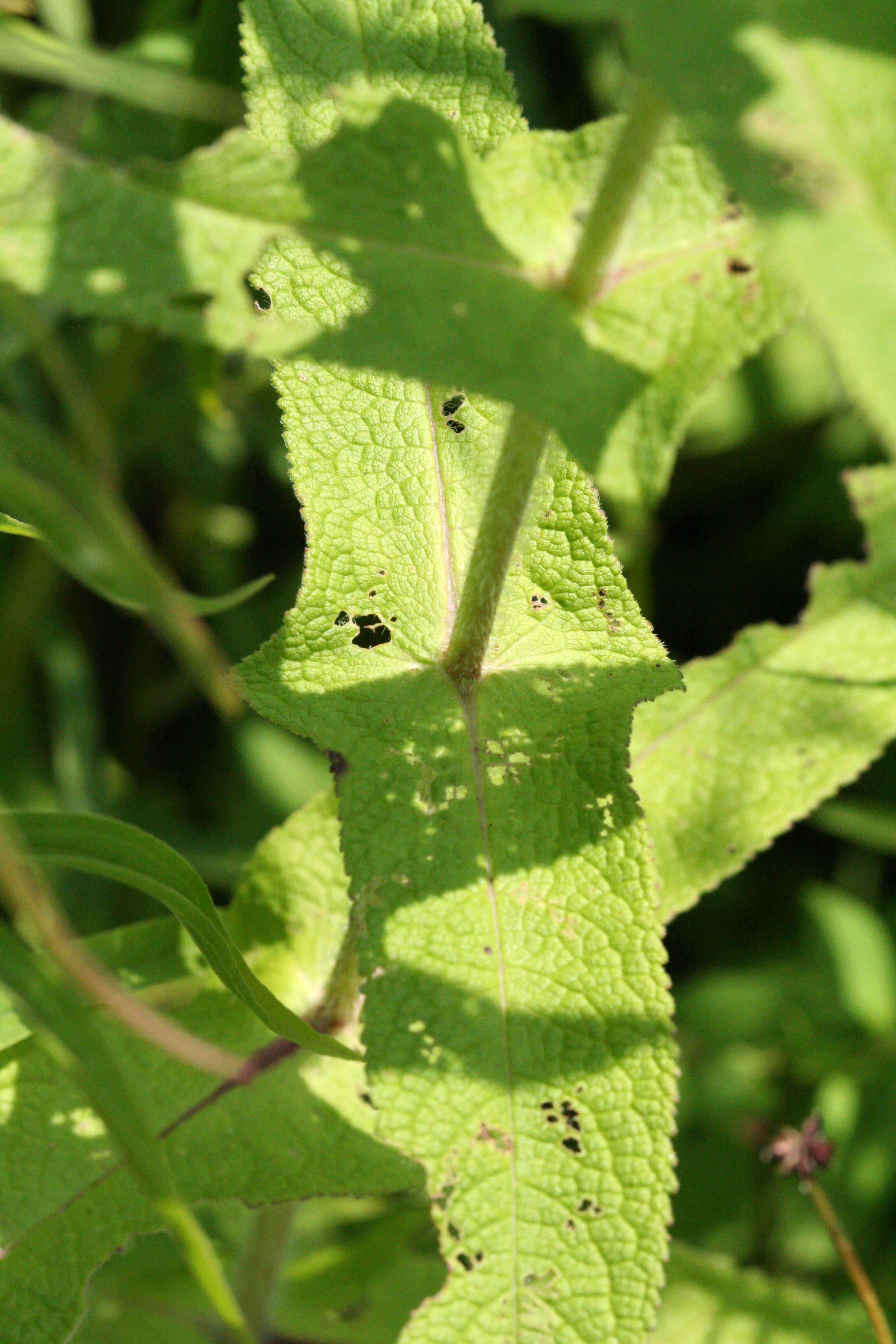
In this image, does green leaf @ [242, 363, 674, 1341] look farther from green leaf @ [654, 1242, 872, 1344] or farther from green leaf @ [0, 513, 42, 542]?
green leaf @ [654, 1242, 872, 1344]

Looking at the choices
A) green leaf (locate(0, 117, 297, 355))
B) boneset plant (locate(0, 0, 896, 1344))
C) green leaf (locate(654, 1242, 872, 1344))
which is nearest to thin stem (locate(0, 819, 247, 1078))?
boneset plant (locate(0, 0, 896, 1344))

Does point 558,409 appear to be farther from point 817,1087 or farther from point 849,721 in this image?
point 817,1087

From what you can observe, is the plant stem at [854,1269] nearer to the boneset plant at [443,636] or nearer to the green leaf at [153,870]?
the boneset plant at [443,636]

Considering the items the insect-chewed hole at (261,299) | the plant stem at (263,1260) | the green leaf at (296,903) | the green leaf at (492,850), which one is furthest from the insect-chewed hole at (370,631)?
the plant stem at (263,1260)

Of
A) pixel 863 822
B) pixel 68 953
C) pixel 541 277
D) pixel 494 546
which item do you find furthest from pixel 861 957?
pixel 68 953

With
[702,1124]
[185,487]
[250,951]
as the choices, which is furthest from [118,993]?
[185,487]
